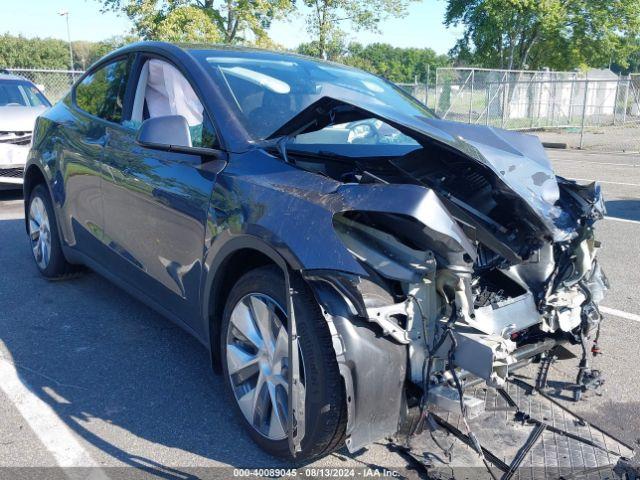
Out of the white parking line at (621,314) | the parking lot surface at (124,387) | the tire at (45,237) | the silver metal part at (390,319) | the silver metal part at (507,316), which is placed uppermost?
the silver metal part at (390,319)

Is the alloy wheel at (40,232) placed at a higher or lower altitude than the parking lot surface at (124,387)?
higher

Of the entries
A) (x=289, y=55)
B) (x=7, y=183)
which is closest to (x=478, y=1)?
(x=7, y=183)

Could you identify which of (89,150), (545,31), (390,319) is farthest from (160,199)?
(545,31)

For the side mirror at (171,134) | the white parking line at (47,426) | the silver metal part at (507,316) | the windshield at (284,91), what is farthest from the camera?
the windshield at (284,91)

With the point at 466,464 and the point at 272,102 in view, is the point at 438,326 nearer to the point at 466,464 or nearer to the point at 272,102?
the point at 466,464

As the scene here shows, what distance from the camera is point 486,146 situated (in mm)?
2854

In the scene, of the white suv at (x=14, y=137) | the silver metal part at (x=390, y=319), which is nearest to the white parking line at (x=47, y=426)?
→ the silver metal part at (x=390, y=319)

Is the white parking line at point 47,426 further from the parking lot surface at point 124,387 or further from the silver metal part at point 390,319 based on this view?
the silver metal part at point 390,319

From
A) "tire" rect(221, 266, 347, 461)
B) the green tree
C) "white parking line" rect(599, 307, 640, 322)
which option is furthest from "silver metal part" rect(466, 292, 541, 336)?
the green tree

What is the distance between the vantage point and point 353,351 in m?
2.41

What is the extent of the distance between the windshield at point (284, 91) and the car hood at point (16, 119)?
6219 mm

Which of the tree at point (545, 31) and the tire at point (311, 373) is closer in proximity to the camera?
the tire at point (311, 373)

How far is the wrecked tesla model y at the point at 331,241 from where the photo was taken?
97.7 inches

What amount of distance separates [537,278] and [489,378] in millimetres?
769
